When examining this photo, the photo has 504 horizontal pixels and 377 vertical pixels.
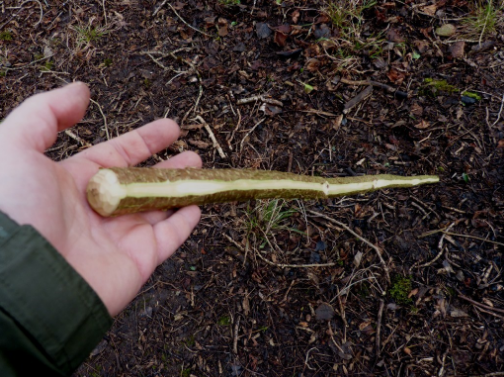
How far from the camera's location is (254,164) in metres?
3.00

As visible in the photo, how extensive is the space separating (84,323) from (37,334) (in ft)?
0.60

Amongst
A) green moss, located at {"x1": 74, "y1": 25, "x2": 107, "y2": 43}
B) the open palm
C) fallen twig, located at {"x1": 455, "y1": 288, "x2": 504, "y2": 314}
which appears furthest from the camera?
green moss, located at {"x1": 74, "y1": 25, "x2": 107, "y2": 43}

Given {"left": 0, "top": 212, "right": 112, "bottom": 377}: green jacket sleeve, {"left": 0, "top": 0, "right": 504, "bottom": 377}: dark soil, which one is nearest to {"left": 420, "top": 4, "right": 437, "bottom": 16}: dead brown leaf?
{"left": 0, "top": 0, "right": 504, "bottom": 377}: dark soil

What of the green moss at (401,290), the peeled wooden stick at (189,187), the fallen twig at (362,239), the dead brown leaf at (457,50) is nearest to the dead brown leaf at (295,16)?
the dead brown leaf at (457,50)

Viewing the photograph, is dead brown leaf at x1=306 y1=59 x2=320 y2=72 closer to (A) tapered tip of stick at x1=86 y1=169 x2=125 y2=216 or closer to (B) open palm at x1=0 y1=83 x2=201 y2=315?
(B) open palm at x1=0 y1=83 x2=201 y2=315

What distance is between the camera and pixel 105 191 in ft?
5.72

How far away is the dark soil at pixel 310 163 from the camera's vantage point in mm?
2637

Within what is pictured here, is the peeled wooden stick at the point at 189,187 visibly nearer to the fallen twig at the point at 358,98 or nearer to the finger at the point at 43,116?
the finger at the point at 43,116

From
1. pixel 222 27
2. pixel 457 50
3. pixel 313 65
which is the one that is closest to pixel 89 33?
pixel 222 27

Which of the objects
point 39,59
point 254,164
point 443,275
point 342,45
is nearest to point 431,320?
point 443,275

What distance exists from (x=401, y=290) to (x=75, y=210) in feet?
7.19

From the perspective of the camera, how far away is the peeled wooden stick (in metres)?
1.76

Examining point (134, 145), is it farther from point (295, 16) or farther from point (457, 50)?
point (457, 50)

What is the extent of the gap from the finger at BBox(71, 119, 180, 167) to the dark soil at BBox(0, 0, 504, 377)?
67 centimetres
